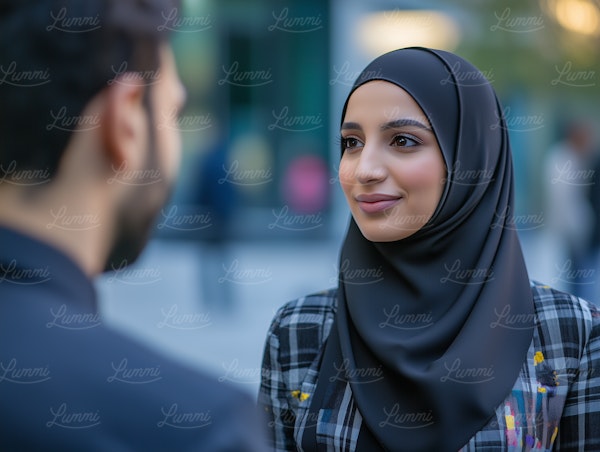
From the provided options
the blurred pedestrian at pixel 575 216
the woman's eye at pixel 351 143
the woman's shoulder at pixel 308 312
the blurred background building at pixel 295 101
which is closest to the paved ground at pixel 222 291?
the blurred background building at pixel 295 101

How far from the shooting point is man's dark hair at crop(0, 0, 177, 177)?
850 millimetres

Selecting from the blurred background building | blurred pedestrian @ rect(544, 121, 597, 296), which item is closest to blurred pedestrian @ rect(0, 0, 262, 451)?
blurred pedestrian @ rect(544, 121, 597, 296)

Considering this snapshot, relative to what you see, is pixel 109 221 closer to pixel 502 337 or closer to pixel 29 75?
pixel 29 75

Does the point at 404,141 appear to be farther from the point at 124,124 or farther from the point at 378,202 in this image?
the point at 124,124

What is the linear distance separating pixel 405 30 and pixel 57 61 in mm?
11851

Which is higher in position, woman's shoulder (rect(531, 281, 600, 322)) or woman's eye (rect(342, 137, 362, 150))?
woman's eye (rect(342, 137, 362, 150))

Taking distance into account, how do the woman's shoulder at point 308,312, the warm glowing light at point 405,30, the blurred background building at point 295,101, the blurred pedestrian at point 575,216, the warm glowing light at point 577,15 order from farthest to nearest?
the warm glowing light at point 405,30 → the blurred background building at point 295,101 → the blurred pedestrian at point 575,216 → the warm glowing light at point 577,15 → the woman's shoulder at point 308,312

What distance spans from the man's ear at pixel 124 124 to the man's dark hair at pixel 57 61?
1 cm

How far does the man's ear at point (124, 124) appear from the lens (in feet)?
2.86

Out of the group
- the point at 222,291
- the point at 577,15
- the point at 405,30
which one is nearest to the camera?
the point at 577,15

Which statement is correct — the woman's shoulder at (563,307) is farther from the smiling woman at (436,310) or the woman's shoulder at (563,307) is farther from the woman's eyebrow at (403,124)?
the woman's eyebrow at (403,124)

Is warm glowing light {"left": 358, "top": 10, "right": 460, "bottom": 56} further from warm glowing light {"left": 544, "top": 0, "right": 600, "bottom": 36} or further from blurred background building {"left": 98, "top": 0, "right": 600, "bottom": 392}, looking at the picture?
warm glowing light {"left": 544, "top": 0, "right": 600, "bottom": 36}

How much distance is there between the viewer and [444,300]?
2.04 metres

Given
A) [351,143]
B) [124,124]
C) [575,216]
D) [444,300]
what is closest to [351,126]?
[351,143]
